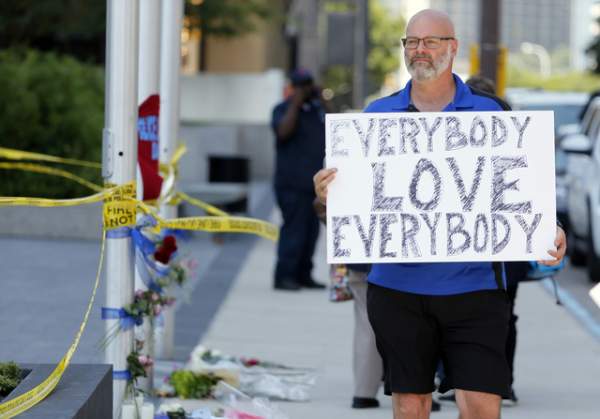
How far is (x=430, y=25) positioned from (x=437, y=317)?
3.49 ft

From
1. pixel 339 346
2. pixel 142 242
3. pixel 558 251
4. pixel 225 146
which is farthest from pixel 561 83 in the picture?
pixel 558 251

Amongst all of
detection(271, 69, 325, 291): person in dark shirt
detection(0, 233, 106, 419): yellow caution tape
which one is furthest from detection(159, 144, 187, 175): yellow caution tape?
detection(0, 233, 106, 419): yellow caution tape

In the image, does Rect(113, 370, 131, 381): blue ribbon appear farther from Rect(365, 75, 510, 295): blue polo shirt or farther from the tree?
the tree

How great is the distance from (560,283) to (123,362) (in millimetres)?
8762

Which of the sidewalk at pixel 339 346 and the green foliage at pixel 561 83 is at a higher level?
the green foliage at pixel 561 83

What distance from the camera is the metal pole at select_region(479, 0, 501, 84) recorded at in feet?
57.4

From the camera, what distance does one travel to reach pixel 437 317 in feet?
17.7

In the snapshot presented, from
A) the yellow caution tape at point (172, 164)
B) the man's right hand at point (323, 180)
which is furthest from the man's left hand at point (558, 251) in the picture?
the yellow caution tape at point (172, 164)

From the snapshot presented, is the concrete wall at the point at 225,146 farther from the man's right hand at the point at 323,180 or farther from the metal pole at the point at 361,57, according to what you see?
the man's right hand at the point at 323,180

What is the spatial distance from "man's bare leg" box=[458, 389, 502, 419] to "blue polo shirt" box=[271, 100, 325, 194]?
7.34 metres

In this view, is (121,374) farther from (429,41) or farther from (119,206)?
(429,41)

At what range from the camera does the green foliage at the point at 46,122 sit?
15.8m

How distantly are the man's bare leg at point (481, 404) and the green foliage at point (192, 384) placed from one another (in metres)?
2.96

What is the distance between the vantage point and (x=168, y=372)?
893 centimetres
